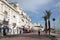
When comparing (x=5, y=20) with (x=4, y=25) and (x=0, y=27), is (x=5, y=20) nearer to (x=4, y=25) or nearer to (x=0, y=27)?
(x=4, y=25)

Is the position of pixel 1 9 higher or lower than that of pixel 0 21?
higher

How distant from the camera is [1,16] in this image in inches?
2026

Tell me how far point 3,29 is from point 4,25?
2.43 metres

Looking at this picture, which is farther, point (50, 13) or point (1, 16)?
point (50, 13)

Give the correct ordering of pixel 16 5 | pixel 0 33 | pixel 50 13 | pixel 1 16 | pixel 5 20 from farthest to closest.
Answer: 1. pixel 16 5
2. pixel 50 13
3. pixel 5 20
4. pixel 1 16
5. pixel 0 33

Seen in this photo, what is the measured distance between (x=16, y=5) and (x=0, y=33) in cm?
4384

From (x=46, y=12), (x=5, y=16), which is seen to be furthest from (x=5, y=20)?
(x=46, y=12)

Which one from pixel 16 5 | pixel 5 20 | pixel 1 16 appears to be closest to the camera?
pixel 1 16

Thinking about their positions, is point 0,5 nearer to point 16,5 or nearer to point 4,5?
point 4,5

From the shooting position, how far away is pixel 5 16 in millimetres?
55625

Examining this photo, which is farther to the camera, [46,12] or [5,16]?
[46,12]

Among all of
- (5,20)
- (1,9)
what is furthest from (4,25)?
(1,9)

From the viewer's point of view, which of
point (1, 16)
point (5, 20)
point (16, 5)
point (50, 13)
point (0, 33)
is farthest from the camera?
point (16, 5)

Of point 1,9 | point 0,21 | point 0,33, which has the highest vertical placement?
point 1,9
